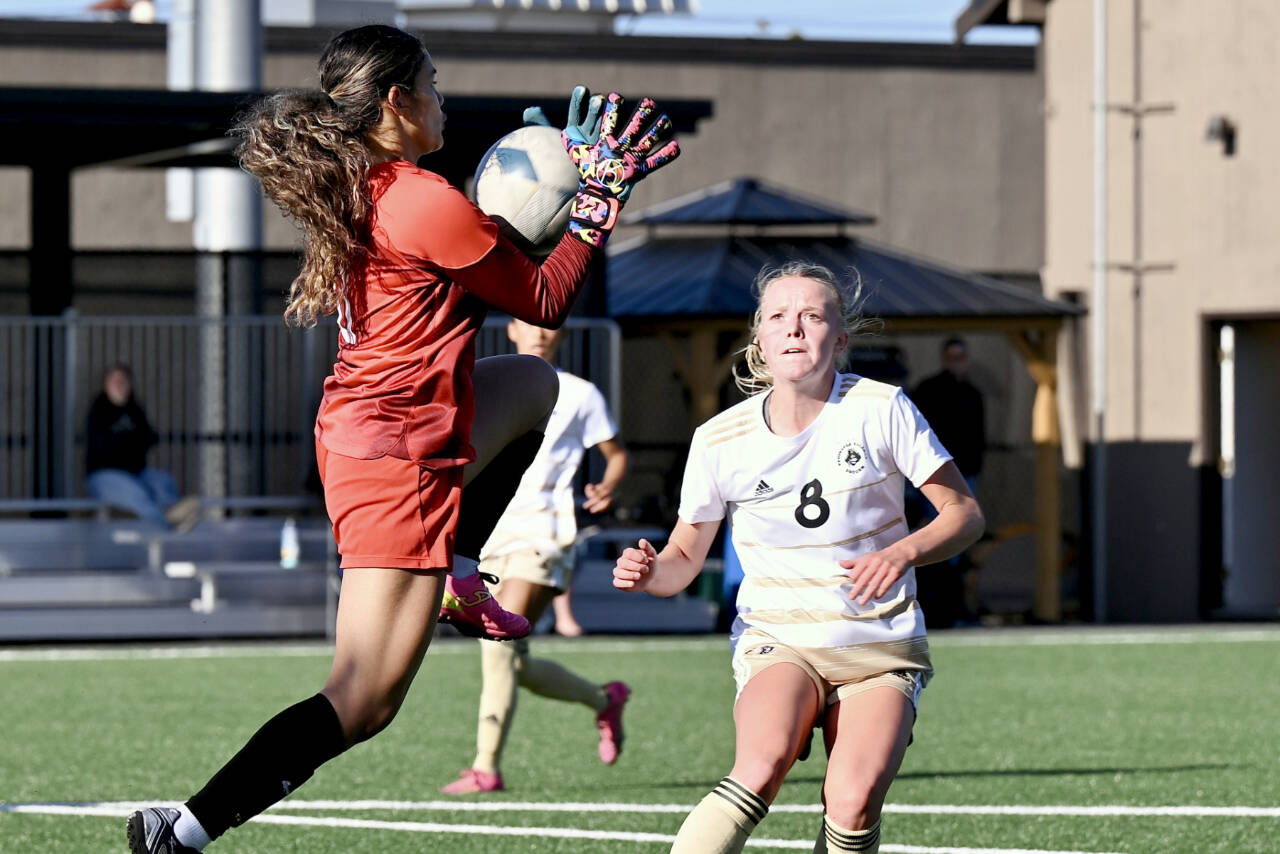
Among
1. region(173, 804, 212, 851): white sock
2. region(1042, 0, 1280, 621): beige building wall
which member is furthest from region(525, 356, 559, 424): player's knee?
region(1042, 0, 1280, 621): beige building wall

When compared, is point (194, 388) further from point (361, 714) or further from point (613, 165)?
point (361, 714)

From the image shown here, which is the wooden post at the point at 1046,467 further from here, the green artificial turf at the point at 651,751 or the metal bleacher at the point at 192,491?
the green artificial turf at the point at 651,751

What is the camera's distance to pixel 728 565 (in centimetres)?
1742

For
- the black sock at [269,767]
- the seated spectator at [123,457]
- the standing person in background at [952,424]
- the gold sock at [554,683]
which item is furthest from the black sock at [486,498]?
the standing person in background at [952,424]

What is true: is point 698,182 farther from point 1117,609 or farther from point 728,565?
point 728,565

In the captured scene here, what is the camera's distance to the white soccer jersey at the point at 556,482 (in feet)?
27.8

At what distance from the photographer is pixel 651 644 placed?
16516 mm

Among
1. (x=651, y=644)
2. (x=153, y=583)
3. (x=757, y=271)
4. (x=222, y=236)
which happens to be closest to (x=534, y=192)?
(x=651, y=644)

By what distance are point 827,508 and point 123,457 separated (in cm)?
1320

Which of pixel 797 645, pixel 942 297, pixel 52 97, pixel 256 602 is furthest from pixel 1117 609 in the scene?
pixel 797 645

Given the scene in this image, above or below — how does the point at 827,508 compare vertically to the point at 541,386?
below

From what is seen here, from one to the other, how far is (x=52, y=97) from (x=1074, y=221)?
10.1 meters

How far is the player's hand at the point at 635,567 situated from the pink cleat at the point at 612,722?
3.98 meters

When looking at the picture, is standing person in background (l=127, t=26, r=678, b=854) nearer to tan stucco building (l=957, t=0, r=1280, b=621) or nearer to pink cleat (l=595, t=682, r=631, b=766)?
pink cleat (l=595, t=682, r=631, b=766)
